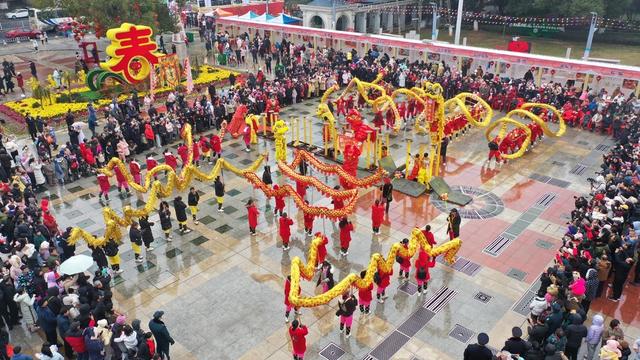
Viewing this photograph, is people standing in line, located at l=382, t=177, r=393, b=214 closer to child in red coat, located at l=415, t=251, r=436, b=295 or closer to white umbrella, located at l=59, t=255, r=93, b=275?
child in red coat, located at l=415, t=251, r=436, b=295

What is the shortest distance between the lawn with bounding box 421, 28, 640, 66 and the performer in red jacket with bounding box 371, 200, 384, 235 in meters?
36.6

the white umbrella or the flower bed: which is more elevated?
the white umbrella

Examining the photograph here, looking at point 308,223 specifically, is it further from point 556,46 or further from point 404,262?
point 556,46

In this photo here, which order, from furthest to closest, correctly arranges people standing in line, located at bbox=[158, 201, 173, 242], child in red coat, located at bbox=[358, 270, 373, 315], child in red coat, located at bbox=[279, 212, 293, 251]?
people standing in line, located at bbox=[158, 201, 173, 242] → child in red coat, located at bbox=[279, 212, 293, 251] → child in red coat, located at bbox=[358, 270, 373, 315]

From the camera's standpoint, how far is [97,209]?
61.6ft

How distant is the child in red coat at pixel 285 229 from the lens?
1499 centimetres

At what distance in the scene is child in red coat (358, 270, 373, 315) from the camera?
12211 mm

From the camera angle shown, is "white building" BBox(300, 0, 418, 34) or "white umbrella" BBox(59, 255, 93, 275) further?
"white building" BBox(300, 0, 418, 34)

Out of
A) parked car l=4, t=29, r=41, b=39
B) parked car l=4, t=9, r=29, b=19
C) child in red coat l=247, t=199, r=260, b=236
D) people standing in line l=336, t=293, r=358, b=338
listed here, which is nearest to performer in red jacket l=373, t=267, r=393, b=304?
people standing in line l=336, t=293, r=358, b=338

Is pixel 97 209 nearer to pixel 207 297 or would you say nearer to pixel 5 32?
pixel 207 297

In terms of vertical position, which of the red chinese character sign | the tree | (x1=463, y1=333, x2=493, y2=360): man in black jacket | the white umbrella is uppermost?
the tree

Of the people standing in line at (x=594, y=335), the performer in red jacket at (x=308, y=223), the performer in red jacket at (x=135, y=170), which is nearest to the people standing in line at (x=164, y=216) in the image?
the performer in red jacket at (x=135, y=170)

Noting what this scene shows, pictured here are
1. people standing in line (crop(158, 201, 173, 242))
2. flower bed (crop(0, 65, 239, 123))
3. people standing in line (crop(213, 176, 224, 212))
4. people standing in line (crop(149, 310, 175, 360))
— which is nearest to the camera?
people standing in line (crop(149, 310, 175, 360))

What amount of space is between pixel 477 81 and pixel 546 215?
44.1 feet
